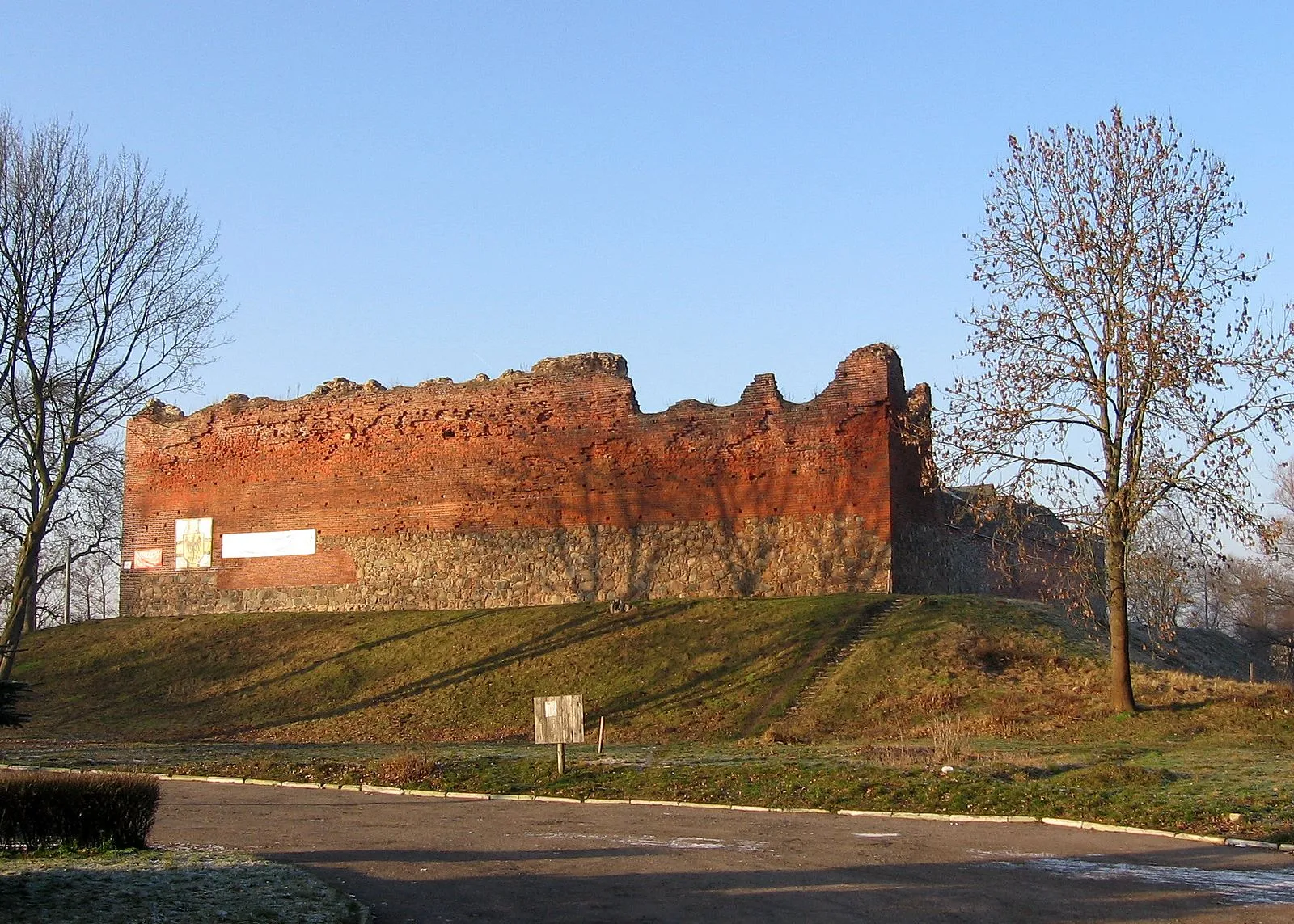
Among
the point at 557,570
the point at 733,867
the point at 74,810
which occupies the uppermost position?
the point at 557,570

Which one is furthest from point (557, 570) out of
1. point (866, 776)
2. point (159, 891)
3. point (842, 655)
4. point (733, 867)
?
point (159, 891)

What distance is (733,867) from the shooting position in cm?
1078

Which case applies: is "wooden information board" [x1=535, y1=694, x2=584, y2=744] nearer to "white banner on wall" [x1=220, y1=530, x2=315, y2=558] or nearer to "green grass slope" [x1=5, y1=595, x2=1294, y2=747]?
"green grass slope" [x1=5, y1=595, x2=1294, y2=747]

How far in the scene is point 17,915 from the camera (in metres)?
7.67

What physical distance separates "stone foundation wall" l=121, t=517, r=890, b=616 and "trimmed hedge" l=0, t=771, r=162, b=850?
66.3 feet

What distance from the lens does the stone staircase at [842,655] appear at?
24.0 metres

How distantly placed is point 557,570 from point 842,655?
30.0 ft

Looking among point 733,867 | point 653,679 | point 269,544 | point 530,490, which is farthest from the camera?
point 269,544

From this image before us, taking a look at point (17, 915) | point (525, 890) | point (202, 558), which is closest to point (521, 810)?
point (525, 890)

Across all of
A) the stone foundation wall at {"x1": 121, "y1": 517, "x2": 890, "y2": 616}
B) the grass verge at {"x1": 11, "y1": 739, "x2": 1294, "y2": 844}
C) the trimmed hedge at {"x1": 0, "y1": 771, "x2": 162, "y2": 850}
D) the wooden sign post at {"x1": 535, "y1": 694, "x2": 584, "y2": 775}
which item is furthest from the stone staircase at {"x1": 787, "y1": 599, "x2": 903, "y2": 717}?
the trimmed hedge at {"x1": 0, "y1": 771, "x2": 162, "y2": 850}

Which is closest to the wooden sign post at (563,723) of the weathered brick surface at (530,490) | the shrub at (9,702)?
the shrub at (9,702)

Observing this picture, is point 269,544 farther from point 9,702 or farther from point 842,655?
point 9,702

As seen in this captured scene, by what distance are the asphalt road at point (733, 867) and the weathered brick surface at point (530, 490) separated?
15739 mm

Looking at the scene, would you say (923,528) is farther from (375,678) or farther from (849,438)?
(375,678)
